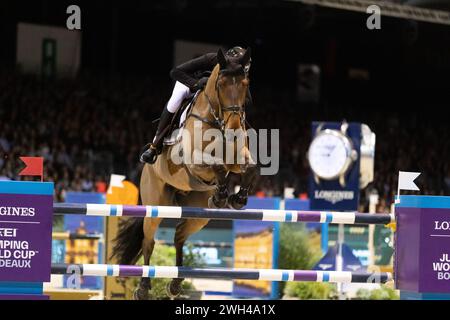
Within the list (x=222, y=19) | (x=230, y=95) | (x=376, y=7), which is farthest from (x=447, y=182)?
(x=230, y=95)

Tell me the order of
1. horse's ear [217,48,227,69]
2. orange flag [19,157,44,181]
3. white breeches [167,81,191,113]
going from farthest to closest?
white breeches [167,81,191,113] → horse's ear [217,48,227,69] → orange flag [19,157,44,181]

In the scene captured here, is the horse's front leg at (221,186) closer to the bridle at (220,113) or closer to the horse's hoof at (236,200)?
the horse's hoof at (236,200)

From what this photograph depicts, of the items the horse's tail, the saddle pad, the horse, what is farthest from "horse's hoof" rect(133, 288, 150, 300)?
the saddle pad

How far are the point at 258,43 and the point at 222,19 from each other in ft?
6.51

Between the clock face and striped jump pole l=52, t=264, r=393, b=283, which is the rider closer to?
striped jump pole l=52, t=264, r=393, b=283

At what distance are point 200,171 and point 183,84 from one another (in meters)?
0.95

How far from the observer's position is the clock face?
34.4 ft

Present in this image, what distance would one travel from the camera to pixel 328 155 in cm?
1066

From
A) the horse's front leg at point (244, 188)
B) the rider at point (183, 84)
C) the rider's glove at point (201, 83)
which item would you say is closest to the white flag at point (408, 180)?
the horse's front leg at point (244, 188)

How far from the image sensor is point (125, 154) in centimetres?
2020

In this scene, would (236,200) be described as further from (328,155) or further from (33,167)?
(328,155)

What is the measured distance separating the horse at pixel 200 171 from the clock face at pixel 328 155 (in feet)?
9.59

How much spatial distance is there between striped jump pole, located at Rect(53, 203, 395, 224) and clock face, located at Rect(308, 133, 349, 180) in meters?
3.93

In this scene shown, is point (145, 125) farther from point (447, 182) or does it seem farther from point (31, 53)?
point (447, 182)
